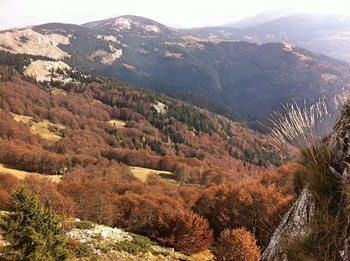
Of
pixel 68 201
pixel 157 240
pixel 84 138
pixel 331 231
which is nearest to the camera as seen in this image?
pixel 331 231

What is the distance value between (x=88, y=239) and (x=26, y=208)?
28.2 ft

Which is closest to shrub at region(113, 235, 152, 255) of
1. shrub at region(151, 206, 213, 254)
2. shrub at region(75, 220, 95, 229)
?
shrub at region(151, 206, 213, 254)

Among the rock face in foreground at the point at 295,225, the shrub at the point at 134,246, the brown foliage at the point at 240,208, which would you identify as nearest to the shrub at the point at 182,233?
the shrub at the point at 134,246

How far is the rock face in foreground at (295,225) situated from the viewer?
198 inches

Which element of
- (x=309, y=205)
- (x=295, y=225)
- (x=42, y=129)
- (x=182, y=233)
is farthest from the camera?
(x=42, y=129)

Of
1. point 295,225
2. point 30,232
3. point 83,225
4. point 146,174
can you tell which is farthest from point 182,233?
point 146,174

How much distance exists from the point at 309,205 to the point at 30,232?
2002cm

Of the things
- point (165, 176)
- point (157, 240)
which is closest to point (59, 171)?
point (165, 176)

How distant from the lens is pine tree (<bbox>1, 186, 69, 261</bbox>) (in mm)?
21359

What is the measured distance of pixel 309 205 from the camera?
5.07m

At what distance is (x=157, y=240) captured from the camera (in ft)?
114

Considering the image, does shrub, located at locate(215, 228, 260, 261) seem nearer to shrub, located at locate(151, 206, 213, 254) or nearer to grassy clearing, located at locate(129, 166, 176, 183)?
shrub, located at locate(151, 206, 213, 254)

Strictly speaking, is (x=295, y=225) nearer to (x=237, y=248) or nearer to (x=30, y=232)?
(x=30, y=232)

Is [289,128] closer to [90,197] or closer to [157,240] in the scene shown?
[157,240]
